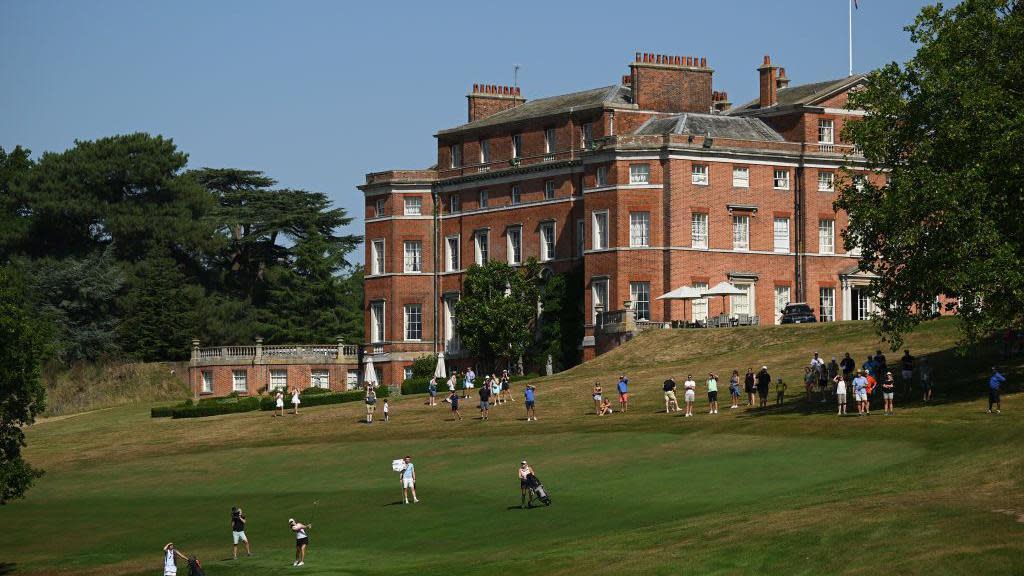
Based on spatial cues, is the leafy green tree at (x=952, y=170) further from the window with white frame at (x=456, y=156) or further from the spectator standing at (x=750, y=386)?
the window with white frame at (x=456, y=156)

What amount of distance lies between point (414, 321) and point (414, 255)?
169 inches

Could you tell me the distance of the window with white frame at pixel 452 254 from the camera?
12450 centimetres

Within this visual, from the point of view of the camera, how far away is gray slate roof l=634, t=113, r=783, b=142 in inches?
4483

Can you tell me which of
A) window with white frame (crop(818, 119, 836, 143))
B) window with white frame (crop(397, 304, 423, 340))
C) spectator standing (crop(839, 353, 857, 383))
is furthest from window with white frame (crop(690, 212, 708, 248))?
spectator standing (crop(839, 353, 857, 383))

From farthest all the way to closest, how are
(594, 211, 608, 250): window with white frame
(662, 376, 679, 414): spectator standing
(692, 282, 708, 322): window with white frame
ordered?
(594, 211, 608, 250): window with white frame < (692, 282, 708, 322): window with white frame < (662, 376, 679, 414): spectator standing

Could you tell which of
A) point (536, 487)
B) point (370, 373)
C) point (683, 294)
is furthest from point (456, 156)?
point (536, 487)

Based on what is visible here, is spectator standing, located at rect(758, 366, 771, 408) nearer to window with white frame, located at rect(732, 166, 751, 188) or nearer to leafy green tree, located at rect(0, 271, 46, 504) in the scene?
leafy green tree, located at rect(0, 271, 46, 504)

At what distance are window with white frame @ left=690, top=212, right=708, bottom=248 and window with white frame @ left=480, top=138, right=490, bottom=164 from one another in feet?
62.6

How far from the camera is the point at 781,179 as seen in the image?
114 m

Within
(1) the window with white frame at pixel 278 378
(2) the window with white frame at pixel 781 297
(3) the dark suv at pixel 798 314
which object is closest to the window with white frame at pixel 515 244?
(2) the window with white frame at pixel 781 297

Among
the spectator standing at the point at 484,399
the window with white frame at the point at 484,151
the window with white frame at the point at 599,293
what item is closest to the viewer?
the spectator standing at the point at 484,399

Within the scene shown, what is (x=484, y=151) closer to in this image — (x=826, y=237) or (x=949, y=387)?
(x=826, y=237)

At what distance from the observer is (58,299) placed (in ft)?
453

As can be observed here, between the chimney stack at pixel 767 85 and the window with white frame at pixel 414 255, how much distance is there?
2390 cm
